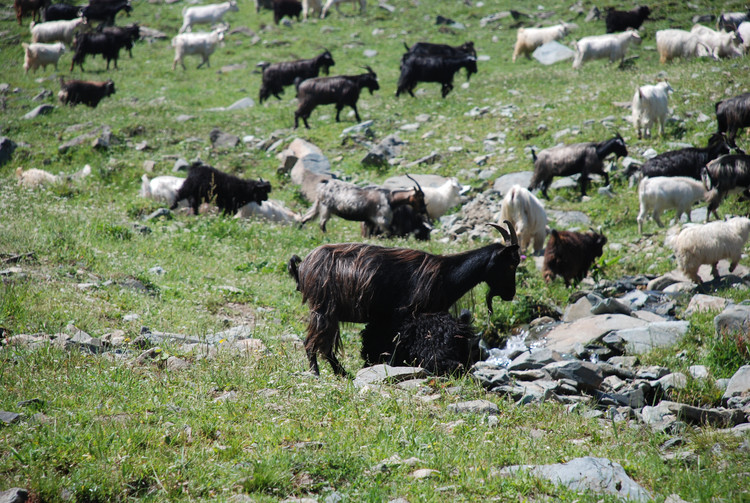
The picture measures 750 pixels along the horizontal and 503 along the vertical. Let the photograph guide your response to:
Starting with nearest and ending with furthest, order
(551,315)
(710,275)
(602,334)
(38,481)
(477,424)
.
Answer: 1. (38,481)
2. (477,424)
3. (602,334)
4. (551,315)
5. (710,275)

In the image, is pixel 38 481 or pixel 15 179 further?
pixel 15 179

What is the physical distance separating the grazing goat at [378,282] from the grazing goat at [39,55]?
67.7 feet

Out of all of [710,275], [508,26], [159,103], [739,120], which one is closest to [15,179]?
[159,103]

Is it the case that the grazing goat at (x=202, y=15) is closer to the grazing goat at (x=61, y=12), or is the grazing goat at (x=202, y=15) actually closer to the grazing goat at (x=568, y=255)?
the grazing goat at (x=61, y=12)

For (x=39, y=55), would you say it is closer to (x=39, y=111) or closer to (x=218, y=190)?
(x=39, y=111)

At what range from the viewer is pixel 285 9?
88.2ft

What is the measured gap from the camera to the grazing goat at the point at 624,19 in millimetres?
21578

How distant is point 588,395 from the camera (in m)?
5.34

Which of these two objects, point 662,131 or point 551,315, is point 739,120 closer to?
point 662,131

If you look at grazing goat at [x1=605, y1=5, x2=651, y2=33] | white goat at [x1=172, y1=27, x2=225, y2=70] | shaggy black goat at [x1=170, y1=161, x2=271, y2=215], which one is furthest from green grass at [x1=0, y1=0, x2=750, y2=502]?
white goat at [x1=172, y1=27, x2=225, y2=70]

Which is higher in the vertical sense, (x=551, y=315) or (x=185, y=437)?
(x=185, y=437)

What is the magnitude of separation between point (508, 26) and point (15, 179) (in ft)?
62.9

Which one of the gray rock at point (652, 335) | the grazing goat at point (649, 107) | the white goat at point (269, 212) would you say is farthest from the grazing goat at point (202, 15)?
the gray rock at point (652, 335)

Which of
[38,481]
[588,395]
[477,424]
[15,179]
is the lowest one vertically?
[15,179]
